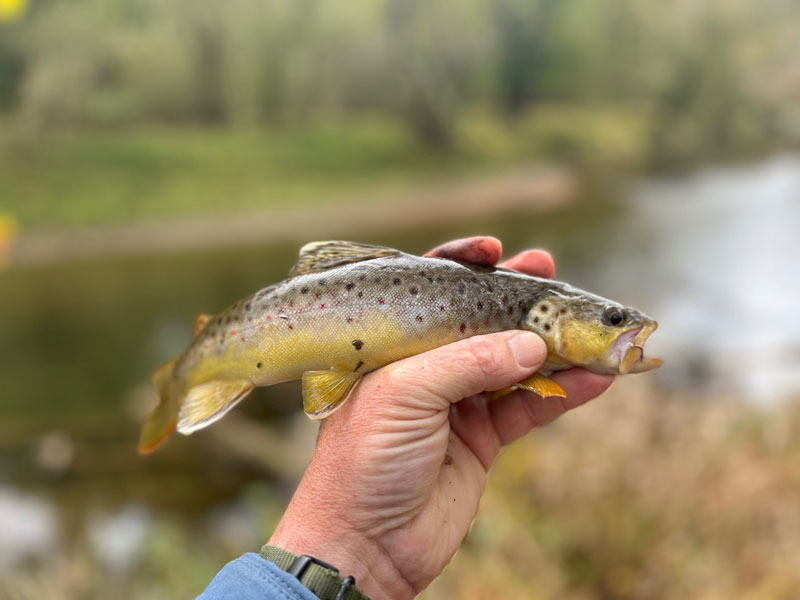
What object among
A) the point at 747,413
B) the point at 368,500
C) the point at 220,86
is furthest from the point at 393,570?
the point at 220,86

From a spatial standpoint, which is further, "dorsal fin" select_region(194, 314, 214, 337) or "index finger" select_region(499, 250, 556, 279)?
"index finger" select_region(499, 250, 556, 279)

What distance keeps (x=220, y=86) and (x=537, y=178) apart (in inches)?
238

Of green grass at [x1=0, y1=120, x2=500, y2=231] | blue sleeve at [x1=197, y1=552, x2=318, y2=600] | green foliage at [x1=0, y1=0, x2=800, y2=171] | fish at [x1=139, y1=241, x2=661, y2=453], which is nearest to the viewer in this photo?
blue sleeve at [x1=197, y1=552, x2=318, y2=600]

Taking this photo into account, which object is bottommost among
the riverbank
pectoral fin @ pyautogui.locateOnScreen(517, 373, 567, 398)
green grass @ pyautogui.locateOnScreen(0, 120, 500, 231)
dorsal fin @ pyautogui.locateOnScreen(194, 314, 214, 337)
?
the riverbank

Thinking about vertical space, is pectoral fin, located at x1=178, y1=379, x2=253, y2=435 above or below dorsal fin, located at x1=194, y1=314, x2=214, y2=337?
below

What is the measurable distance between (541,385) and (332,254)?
62 centimetres

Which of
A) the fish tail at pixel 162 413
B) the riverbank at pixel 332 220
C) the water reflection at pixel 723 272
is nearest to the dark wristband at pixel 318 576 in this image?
the fish tail at pixel 162 413

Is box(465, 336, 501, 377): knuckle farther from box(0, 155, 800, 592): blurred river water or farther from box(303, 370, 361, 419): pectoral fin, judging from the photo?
box(0, 155, 800, 592): blurred river water

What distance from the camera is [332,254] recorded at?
160 cm

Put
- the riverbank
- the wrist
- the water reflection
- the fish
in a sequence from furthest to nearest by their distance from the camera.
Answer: the riverbank → the water reflection → the fish → the wrist

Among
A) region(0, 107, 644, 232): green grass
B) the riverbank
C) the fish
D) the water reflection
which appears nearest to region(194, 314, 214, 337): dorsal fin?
the fish

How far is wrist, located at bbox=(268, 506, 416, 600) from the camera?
52.1 inches

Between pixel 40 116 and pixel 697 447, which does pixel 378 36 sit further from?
pixel 697 447

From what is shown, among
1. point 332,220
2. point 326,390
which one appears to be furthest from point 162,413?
point 332,220
